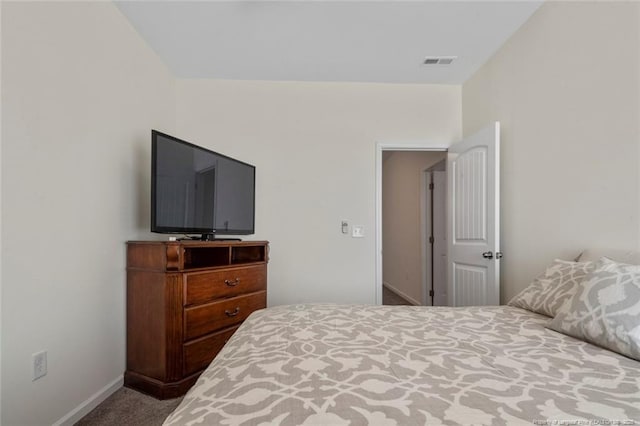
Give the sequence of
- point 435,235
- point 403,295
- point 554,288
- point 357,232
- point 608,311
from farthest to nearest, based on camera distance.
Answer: point 403,295
point 435,235
point 357,232
point 554,288
point 608,311

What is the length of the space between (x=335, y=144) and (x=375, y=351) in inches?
93.1

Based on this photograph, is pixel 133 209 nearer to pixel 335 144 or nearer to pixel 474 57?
pixel 335 144

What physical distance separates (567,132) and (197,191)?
7.98ft

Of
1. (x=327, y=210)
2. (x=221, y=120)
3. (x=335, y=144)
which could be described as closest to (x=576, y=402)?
(x=327, y=210)

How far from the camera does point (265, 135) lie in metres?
3.03

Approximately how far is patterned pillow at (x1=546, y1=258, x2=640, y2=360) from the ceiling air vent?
6.79ft

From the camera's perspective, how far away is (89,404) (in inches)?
70.4

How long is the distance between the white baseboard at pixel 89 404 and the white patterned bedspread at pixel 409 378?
4.06 feet

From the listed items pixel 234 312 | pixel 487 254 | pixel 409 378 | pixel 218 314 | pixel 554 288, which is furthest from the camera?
pixel 487 254

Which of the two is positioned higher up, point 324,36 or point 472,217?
point 324,36

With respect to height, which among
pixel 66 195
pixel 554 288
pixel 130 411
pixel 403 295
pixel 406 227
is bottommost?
pixel 403 295

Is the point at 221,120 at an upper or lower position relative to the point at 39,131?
upper

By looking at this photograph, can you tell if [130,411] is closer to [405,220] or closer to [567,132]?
[567,132]

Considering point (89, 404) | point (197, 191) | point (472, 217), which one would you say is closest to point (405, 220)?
point (472, 217)
